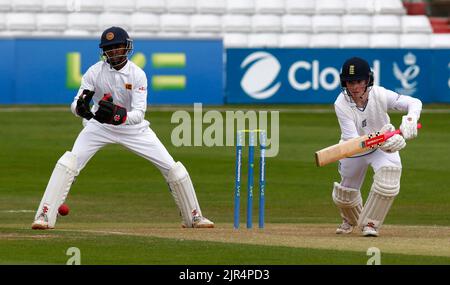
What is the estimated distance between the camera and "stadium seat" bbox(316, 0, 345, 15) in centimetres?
3356

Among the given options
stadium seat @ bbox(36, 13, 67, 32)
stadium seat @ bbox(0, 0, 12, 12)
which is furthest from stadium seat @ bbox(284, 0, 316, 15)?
stadium seat @ bbox(0, 0, 12, 12)

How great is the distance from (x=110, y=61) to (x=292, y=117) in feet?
52.5

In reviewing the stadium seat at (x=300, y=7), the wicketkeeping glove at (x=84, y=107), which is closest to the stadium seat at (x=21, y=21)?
the stadium seat at (x=300, y=7)

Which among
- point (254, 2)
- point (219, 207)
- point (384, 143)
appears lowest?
point (219, 207)

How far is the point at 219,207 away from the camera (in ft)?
50.4

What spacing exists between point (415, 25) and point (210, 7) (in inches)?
207

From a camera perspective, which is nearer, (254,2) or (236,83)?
(236,83)

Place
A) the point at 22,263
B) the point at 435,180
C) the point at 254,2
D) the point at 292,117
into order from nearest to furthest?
1. the point at 22,263
2. the point at 435,180
3. the point at 292,117
4. the point at 254,2

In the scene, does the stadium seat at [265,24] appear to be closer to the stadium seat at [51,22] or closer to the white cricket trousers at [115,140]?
the stadium seat at [51,22]

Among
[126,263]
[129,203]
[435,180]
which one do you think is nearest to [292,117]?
[435,180]

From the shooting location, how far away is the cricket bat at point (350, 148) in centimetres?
1084

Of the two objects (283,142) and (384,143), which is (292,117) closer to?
(283,142)
